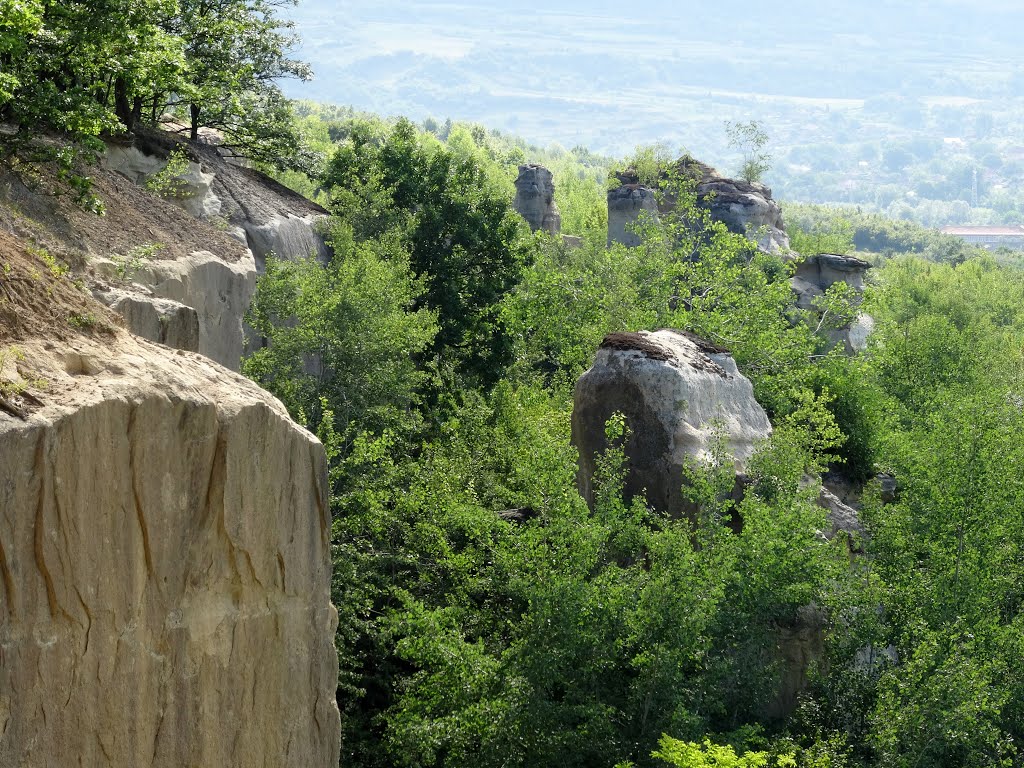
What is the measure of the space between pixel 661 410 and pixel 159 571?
1247 cm

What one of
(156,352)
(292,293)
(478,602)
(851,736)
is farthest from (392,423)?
(156,352)

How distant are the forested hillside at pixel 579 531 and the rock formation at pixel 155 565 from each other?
0.13 meters

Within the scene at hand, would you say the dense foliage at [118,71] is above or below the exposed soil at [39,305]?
above

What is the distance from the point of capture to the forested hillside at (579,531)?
17797mm

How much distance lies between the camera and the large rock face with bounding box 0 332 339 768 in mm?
11102

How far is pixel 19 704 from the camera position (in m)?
11.0

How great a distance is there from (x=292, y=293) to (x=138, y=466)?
15764 mm

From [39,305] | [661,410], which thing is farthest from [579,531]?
[39,305]

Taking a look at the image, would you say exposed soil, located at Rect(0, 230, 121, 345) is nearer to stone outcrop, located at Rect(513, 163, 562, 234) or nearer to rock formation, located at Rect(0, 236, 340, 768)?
rock formation, located at Rect(0, 236, 340, 768)

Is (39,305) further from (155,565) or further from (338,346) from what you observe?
(338,346)

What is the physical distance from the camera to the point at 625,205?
200 ft

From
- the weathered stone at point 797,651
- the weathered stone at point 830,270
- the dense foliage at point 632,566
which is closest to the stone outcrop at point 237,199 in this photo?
the dense foliage at point 632,566

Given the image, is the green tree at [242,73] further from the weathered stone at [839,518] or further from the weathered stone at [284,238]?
the weathered stone at [839,518]

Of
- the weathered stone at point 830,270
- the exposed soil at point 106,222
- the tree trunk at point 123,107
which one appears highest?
the tree trunk at point 123,107
